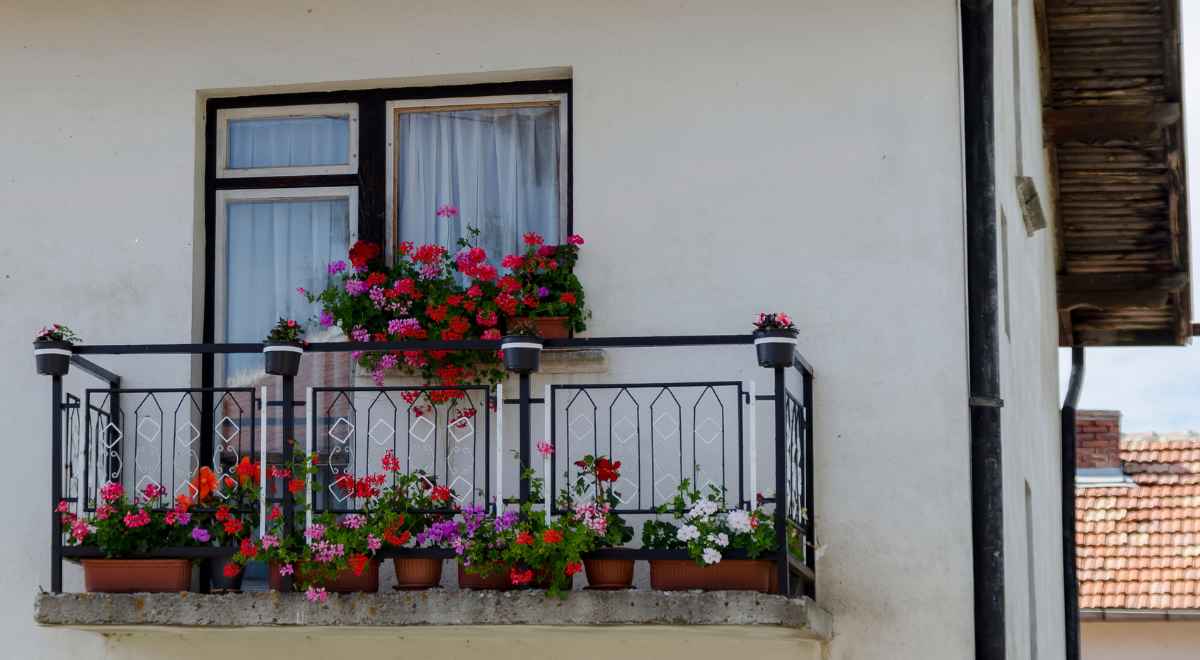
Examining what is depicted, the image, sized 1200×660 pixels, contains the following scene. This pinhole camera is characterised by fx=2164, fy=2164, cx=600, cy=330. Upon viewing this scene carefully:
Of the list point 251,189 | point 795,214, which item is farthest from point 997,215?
point 251,189

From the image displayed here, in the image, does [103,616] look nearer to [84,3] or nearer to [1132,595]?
[84,3]

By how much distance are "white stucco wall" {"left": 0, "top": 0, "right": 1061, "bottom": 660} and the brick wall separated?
16.4 meters

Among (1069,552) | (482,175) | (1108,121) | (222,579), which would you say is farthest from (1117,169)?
(222,579)

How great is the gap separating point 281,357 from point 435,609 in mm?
1444

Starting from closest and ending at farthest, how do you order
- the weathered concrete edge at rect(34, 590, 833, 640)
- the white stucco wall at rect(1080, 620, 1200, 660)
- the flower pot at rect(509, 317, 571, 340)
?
the weathered concrete edge at rect(34, 590, 833, 640)
the flower pot at rect(509, 317, 571, 340)
the white stucco wall at rect(1080, 620, 1200, 660)

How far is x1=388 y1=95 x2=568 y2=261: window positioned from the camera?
39.9 ft

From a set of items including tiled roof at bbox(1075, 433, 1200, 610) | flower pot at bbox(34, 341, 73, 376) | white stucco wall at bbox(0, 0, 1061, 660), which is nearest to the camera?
flower pot at bbox(34, 341, 73, 376)

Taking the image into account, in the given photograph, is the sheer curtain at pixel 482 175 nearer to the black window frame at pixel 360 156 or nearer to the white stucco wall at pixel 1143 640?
the black window frame at pixel 360 156

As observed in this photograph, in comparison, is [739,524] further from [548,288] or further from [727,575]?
[548,288]

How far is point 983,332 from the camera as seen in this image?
11.4 m

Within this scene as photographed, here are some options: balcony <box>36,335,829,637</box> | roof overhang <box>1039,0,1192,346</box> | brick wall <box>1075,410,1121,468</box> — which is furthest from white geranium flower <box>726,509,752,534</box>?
brick wall <box>1075,410,1121,468</box>

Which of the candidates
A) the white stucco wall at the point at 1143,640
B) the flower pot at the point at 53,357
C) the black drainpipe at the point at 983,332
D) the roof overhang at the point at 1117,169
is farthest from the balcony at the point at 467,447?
the white stucco wall at the point at 1143,640

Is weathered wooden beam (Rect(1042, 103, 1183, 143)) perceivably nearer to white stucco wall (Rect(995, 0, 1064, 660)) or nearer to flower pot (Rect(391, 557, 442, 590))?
white stucco wall (Rect(995, 0, 1064, 660))

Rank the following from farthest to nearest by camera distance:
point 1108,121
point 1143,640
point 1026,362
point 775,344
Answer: point 1143,640 < point 1108,121 < point 1026,362 < point 775,344
